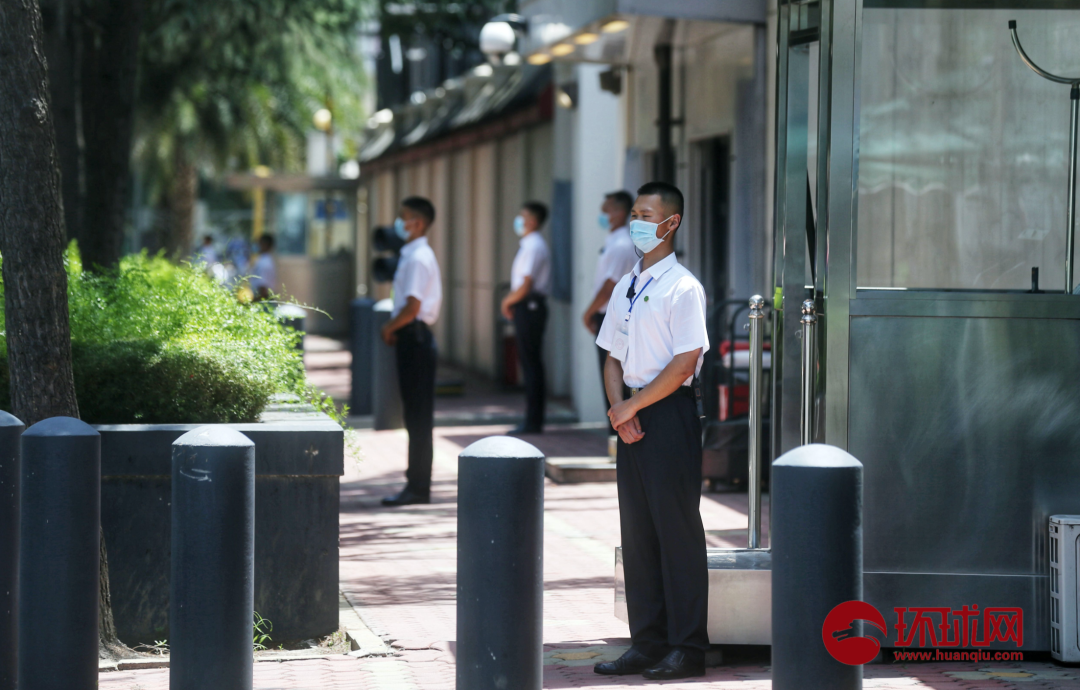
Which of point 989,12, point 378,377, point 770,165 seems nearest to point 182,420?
point 989,12

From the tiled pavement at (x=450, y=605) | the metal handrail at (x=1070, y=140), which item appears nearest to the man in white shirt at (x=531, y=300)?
the tiled pavement at (x=450, y=605)

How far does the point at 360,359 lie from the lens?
47.3ft

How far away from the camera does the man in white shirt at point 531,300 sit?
12758 millimetres

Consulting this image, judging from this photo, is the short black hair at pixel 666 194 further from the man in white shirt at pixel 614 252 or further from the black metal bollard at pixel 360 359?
the black metal bollard at pixel 360 359

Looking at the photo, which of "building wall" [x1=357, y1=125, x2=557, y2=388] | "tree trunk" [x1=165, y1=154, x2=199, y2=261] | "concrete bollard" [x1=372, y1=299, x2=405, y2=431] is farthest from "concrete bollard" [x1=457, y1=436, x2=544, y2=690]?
"tree trunk" [x1=165, y1=154, x2=199, y2=261]

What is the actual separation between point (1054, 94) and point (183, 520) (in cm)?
402

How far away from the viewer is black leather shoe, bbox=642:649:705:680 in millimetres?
5195

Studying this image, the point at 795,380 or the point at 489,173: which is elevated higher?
the point at 489,173

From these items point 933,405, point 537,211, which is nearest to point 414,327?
point 537,211

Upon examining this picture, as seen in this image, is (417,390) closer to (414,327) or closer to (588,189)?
(414,327)

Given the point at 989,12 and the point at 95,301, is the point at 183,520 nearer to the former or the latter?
the point at 95,301

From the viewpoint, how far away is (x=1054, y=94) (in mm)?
6137

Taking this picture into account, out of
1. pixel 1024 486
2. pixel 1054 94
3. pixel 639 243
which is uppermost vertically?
pixel 1054 94

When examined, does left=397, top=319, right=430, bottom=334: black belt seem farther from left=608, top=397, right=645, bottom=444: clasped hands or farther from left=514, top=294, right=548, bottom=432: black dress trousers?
left=608, top=397, right=645, bottom=444: clasped hands
